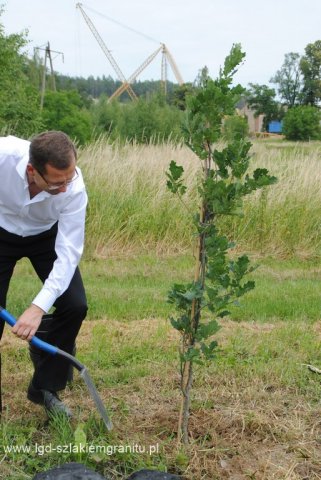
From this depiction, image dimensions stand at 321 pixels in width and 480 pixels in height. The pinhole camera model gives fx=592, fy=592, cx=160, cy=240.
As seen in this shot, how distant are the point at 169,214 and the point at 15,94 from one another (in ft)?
26.6

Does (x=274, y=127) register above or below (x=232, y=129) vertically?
below

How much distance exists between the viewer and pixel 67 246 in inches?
116

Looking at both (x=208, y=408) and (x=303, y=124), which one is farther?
(x=303, y=124)

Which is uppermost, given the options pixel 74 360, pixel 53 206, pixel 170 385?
pixel 53 206

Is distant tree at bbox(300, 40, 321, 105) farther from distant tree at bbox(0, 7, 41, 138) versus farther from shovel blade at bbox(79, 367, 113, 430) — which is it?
shovel blade at bbox(79, 367, 113, 430)

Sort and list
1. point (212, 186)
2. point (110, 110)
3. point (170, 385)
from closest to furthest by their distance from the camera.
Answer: point (212, 186) < point (170, 385) < point (110, 110)

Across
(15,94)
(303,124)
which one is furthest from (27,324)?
(303,124)

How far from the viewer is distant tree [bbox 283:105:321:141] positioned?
32.7 metres

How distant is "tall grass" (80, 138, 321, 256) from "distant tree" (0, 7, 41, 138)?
537 cm

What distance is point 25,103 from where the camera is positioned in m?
14.6

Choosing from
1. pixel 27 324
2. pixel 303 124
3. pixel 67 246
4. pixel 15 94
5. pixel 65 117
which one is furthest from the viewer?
pixel 303 124

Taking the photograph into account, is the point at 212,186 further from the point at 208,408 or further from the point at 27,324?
the point at 208,408

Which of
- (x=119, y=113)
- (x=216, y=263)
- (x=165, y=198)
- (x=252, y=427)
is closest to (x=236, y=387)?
(x=252, y=427)

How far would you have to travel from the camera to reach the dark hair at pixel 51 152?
2.64 m
